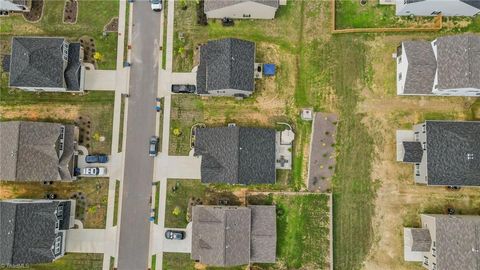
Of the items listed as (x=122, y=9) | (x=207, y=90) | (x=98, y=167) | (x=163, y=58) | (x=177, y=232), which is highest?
(x=122, y=9)

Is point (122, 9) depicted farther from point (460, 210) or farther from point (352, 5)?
point (460, 210)

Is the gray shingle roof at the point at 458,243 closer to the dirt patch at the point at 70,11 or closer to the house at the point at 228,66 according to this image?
the house at the point at 228,66

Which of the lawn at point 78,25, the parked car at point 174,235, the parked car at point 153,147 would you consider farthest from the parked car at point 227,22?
the parked car at point 174,235

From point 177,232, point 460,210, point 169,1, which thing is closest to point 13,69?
point 169,1

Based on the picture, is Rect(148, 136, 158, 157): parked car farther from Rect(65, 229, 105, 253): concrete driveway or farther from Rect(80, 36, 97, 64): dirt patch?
Rect(80, 36, 97, 64): dirt patch

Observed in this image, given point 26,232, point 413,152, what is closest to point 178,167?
point 26,232

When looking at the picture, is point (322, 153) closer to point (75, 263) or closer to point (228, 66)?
point (228, 66)
